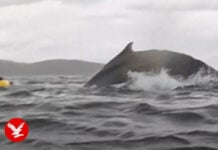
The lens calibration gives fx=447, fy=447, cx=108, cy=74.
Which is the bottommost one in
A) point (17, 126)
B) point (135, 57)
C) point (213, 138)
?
point (213, 138)

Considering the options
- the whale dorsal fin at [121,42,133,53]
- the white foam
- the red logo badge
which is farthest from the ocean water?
the whale dorsal fin at [121,42,133,53]

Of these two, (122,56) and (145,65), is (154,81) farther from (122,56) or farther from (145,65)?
(122,56)

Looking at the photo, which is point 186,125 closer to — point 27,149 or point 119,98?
point 27,149

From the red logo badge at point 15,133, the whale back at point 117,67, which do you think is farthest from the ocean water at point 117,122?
the whale back at point 117,67

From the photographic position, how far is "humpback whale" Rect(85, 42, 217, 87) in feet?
48.5

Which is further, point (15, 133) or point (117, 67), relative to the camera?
point (117, 67)

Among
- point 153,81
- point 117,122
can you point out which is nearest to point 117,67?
point 153,81

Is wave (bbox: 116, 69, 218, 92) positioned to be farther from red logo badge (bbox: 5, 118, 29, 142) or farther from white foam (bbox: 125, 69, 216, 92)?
red logo badge (bbox: 5, 118, 29, 142)

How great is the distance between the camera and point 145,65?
15.1 meters

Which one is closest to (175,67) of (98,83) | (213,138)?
(98,83)

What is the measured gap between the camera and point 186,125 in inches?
309

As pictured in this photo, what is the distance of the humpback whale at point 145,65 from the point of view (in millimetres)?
14781

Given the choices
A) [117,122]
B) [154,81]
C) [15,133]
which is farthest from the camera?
[154,81]

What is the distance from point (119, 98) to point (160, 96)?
1.30 metres
